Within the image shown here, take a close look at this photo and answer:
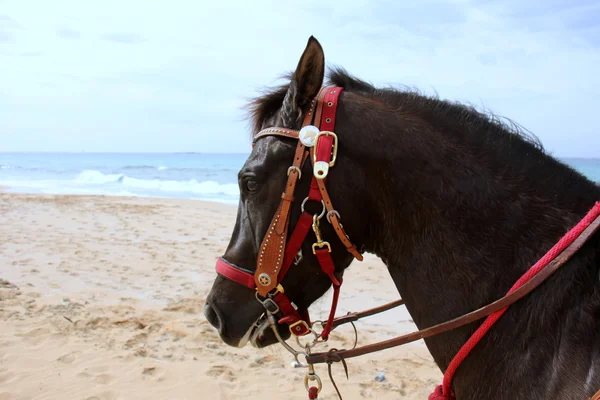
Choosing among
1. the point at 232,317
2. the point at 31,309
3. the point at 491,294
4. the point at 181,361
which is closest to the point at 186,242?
the point at 31,309

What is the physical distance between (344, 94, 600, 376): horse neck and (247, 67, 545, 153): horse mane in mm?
58

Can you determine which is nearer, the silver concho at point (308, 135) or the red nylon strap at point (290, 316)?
the silver concho at point (308, 135)

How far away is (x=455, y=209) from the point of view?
5.35 feet

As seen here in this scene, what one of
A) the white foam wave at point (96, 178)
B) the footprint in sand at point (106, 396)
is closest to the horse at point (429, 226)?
the footprint in sand at point (106, 396)

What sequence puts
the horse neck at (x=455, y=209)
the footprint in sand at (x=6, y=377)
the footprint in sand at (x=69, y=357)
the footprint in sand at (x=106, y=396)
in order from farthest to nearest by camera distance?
the footprint in sand at (x=69, y=357) < the footprint in sand at (x=6, y=377) < the footprint in sand at (x=106, y=396) < the horse neck at (x=455, y=209)

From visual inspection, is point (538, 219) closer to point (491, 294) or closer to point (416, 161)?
point (491, 294)

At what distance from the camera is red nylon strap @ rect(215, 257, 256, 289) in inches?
73.3

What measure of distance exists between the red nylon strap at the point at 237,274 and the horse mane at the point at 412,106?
0.61m

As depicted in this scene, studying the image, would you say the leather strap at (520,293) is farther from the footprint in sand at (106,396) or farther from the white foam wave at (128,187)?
the white foam wave at (128,187)

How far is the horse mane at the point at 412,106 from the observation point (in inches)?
68.6

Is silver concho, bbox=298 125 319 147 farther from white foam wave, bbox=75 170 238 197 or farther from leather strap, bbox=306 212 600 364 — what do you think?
white foam wave, bbox=75 170 238 197

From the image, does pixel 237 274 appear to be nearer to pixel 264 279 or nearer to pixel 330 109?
pixel 264 279

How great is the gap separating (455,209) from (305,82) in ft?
2.42

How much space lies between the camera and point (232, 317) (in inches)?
75.9
